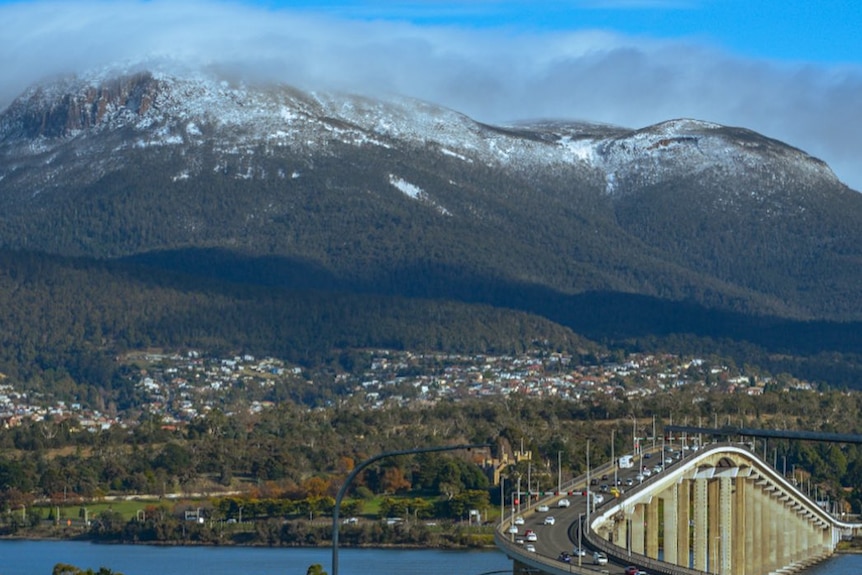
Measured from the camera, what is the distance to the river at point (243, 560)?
344ft

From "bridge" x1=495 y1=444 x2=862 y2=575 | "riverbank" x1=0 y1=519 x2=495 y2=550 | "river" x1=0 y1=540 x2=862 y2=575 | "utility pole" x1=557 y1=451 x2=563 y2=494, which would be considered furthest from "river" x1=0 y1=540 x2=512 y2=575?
"utility pole" x1=557 y1=451 x2=563 y2=494

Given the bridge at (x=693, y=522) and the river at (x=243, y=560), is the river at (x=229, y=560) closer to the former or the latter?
the river at (x=243, y=560)

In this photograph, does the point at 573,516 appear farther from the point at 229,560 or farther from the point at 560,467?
the point at 560,467

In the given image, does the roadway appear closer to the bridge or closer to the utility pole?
the bridge

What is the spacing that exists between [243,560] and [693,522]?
67.7 feet

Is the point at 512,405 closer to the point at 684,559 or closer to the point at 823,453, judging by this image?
the point at 823,453

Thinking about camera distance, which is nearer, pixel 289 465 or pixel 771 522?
pixel 771 522

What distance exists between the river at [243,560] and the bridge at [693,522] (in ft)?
8.70

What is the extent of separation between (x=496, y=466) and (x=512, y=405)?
3523 centimetres

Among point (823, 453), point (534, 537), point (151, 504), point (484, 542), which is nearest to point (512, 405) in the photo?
point (823, 453)

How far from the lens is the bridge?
8912cm

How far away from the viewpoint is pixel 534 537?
288 feet

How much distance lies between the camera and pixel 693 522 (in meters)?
115

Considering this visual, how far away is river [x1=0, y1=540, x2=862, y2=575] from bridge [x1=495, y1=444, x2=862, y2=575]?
104 inches
